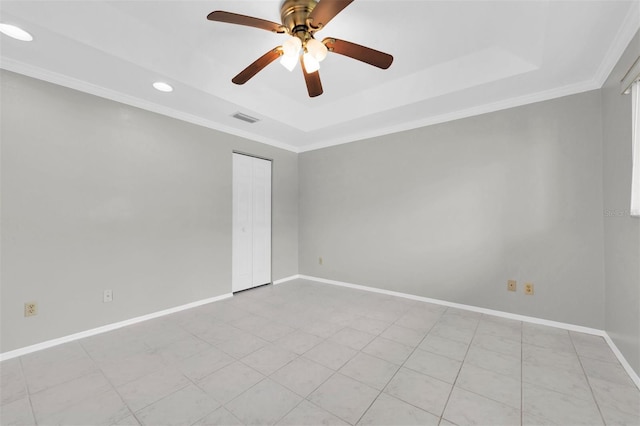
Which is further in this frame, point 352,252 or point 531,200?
point 352,252

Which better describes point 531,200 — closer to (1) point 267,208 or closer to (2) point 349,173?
(2) point 349,173

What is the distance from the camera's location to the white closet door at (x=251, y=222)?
13.0 feet

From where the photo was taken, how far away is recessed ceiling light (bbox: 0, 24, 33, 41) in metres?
1.83

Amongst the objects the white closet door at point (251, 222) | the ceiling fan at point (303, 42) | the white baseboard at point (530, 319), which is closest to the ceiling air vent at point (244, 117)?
the white closet door at point (251, 222)

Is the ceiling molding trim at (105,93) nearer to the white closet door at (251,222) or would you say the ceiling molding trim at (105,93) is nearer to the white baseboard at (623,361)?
the white closet door at (251,222)

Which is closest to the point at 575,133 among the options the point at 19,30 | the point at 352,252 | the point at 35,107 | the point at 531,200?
the point at 531,200

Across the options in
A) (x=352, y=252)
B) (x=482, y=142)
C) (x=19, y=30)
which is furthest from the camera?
(x=352, y=252)

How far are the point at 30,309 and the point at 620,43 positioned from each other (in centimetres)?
519

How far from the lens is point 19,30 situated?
1.86 metres

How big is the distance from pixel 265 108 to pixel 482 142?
265 centimetres

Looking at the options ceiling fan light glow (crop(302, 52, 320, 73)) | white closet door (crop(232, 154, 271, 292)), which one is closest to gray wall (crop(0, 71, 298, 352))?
white closet door (crop(232, 154, 271, 292))

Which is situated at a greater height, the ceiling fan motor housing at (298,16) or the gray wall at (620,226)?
the ceiling fan motor housing at (298,16)

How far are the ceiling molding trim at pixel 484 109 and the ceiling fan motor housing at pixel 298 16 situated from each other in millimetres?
2231

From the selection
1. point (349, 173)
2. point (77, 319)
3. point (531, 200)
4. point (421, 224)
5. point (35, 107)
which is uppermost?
point (35, 107)
